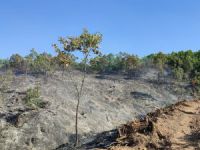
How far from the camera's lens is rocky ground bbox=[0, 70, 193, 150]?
159 feet

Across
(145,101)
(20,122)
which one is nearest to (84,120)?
(20,122)

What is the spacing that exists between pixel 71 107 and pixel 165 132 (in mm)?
40084

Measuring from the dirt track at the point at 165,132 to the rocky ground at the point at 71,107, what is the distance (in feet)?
14.7

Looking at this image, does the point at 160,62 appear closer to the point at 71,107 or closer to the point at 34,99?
the point at 71,107

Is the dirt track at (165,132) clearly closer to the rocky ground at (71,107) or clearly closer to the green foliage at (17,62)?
the rocky ground at (71,107)

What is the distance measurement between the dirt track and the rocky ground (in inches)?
176

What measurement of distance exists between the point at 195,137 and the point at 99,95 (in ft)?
170

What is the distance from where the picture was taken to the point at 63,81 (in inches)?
3177

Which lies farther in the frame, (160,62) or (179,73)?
(160,62)

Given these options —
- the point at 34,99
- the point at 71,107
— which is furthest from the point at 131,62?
the point at 34,99

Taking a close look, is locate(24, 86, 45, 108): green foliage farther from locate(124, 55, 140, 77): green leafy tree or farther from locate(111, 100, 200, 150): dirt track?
locate(124, 55, 140, 77): green leafy tree

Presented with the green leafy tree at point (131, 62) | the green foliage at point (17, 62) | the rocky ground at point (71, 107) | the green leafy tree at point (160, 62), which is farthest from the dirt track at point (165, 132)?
the green foliage at point (17, 62)

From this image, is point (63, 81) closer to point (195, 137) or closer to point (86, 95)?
point (86, 95)

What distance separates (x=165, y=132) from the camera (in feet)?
79.0
